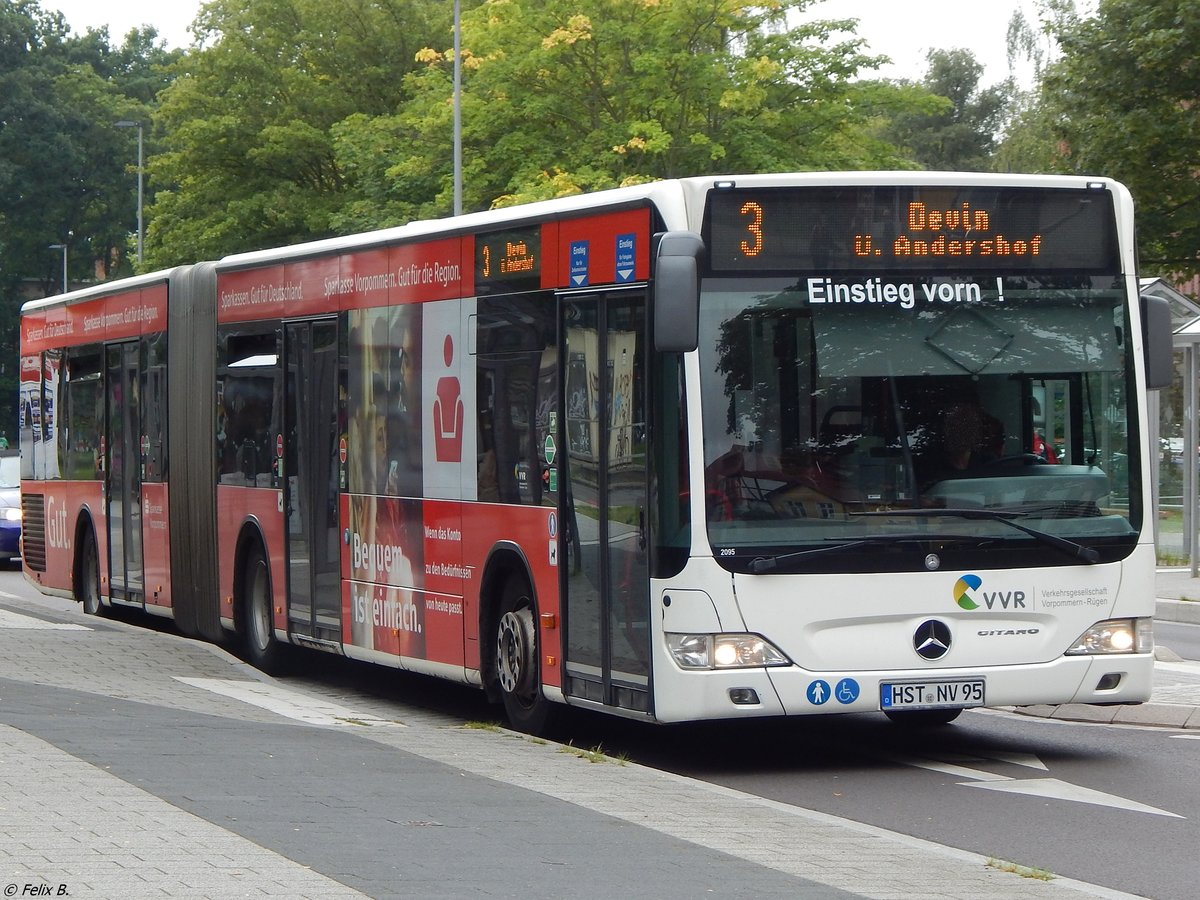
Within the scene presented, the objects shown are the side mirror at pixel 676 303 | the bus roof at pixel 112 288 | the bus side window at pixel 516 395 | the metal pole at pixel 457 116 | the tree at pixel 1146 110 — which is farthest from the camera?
the metal pole at pixel 457 116

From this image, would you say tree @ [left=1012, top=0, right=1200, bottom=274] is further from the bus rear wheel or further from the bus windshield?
the bus windshield

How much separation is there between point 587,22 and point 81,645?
70.5 ft

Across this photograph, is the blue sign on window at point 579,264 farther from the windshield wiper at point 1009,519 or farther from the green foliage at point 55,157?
the green foliage at point 55,157

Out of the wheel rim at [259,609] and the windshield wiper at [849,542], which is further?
the wheel rim at [259,609]

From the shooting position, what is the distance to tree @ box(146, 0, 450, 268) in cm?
4856

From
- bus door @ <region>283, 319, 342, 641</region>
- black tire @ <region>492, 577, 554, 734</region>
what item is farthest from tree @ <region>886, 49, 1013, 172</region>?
black tire @ <region>492, 577, 554, 734</region>

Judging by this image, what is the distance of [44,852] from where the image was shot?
6.68 meters

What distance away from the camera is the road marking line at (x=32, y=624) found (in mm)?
17506

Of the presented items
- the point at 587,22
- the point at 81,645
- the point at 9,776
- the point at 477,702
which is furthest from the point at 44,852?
the point at 587,22

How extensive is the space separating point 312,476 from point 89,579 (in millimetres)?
6968

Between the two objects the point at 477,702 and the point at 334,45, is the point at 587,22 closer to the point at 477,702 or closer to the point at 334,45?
the point at 334,45

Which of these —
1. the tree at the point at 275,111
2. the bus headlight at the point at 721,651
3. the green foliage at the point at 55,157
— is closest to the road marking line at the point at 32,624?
the bus headlight at the point at 721,651

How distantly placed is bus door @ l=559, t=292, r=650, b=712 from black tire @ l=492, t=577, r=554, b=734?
Result: 0.49 m

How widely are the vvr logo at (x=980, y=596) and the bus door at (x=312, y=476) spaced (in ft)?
17.7
